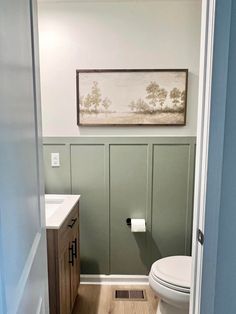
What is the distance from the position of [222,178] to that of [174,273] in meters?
1.20

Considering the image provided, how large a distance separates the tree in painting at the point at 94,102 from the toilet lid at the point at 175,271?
1314 millimetres

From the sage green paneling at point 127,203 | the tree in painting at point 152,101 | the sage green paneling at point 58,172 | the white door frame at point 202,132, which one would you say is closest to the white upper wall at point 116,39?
the tree in painting at point 152,101

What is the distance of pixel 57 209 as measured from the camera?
1.96 m

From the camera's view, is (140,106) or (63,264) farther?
(140,106)

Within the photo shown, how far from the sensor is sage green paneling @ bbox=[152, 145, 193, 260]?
2.43m

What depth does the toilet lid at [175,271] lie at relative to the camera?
1827 millimetres

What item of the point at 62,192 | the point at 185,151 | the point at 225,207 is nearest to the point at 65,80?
the point at 62,192

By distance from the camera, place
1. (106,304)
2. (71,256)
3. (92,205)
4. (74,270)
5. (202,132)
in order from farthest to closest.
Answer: (92,205) → (106,304) → (74,270) → (71,256) → (202,132)

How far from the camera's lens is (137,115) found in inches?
93.8

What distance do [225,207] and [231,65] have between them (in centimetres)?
49

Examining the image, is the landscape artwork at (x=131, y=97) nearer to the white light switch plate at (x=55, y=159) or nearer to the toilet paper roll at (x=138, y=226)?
the white light switch plate at (x=55, y=159)

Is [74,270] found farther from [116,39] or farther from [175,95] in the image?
[116,39]

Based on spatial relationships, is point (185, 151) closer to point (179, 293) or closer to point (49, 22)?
point (179, 293)

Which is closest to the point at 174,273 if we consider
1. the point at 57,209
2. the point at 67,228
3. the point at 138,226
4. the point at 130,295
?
the point at 138,226
